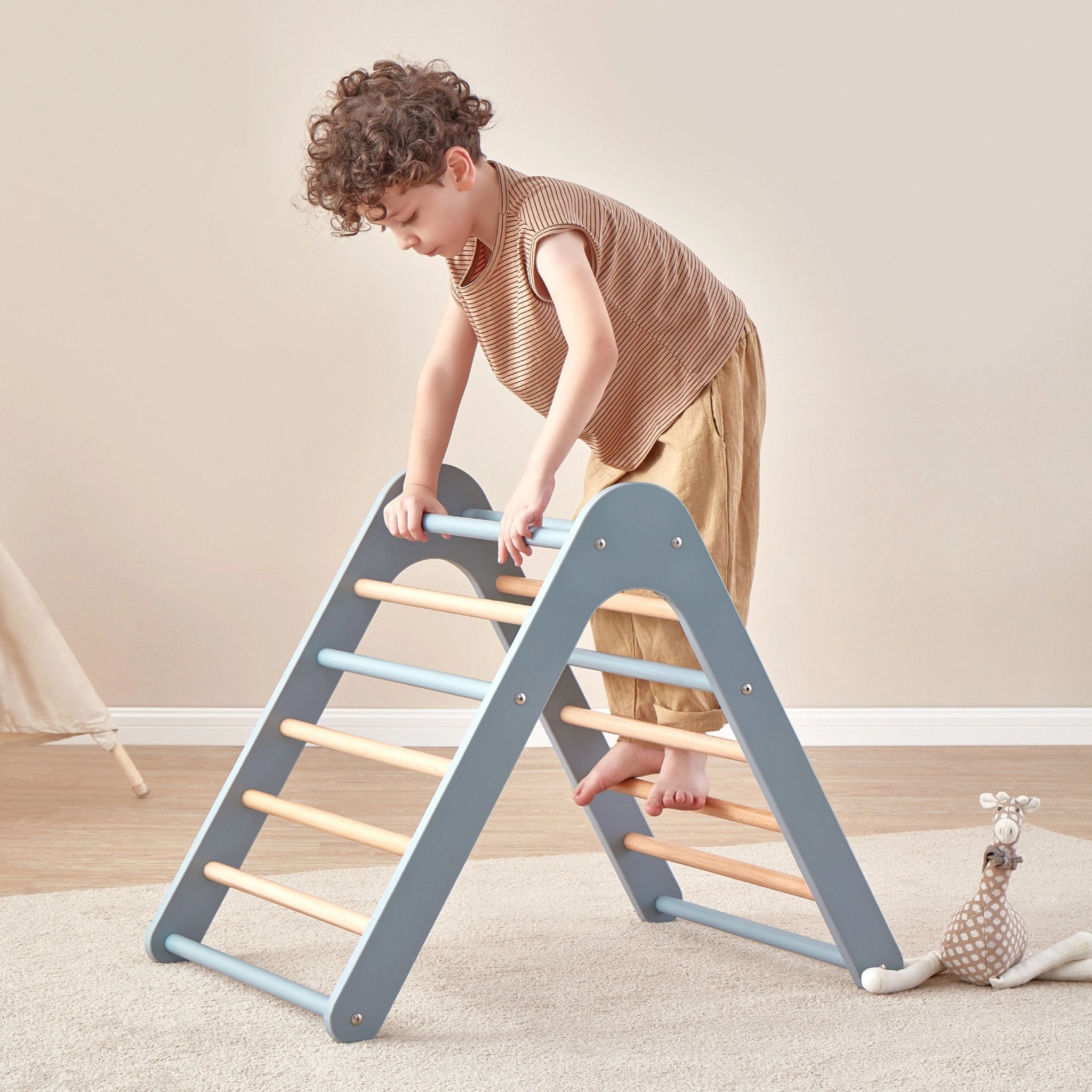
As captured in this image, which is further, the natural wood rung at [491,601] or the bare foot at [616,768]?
the bare foot at [616,768]

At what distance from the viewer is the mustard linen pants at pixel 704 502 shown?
1.43 meters

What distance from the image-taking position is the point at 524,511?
1.21 metres

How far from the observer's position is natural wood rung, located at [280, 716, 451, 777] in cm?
117

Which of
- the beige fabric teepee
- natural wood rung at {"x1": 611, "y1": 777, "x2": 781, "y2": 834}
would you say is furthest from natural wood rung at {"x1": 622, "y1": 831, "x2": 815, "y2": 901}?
the beige fabric teepee

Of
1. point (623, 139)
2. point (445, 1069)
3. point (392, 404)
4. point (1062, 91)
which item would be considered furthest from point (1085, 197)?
point (445, 1069)

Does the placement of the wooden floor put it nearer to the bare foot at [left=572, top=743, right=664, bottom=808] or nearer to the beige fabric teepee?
the beige fabric teepee

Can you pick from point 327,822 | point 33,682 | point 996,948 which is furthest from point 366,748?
point 33,682

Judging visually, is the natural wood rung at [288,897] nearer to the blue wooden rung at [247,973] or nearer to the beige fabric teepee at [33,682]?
the blue wooden rung at [247,973]

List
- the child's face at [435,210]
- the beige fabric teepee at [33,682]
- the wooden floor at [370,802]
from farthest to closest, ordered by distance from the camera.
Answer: the beige fabric teepee at [33,682]
the wooden floor at [370,802]
the child's face at [435,210]

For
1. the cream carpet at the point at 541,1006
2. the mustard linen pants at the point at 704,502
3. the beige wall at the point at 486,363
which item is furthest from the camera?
the beige wall at the point at 486,363

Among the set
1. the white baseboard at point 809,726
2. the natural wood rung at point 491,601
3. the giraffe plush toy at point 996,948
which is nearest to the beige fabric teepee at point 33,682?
the white baseboard at point 809,726

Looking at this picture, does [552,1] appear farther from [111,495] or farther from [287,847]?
[287,847]

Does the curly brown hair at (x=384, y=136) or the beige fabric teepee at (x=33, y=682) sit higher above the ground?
the curly brown hair at (x=384, y=136)

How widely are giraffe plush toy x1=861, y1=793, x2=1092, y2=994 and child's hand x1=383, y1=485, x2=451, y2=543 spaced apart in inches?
26.6
